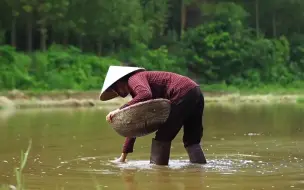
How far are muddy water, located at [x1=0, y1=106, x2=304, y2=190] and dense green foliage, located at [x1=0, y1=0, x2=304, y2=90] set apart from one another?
741 inches

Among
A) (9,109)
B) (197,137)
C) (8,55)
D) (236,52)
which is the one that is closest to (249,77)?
(236,52)

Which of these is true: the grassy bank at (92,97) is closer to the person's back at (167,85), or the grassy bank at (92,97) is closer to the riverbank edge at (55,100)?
the riverbank edge at (55,100)

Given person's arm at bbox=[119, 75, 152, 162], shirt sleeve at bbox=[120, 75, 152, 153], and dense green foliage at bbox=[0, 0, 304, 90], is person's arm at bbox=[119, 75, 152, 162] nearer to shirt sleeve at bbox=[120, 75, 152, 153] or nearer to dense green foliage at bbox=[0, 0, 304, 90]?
shirt sleeve at bbox=[120, 75, 152, 153]

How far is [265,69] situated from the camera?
150ft

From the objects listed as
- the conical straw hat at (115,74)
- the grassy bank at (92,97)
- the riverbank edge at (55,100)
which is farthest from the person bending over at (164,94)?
the grassy bank at (92,97)

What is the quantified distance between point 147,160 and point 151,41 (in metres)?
35.4

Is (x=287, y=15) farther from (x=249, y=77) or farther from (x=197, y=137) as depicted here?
(x=197, y=137)

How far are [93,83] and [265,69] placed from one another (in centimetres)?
1281

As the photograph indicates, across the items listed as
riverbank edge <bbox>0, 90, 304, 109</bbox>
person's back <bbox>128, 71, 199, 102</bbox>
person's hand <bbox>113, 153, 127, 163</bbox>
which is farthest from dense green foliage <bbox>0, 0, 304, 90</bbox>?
person's back <bbox>128, 71, 199, 102</bbox>

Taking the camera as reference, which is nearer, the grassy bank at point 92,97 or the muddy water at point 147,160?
the muddy water at point 147,160

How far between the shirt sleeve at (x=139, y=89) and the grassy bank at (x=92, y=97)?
59.8 feet

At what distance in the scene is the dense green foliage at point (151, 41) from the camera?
36.1 meters

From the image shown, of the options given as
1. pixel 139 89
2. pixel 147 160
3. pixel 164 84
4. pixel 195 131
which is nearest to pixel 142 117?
pixel 139 89

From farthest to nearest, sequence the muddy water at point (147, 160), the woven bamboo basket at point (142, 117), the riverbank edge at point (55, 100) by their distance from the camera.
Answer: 1. the riverbank edge at point (55, 100)
2. the woven bamboo basket at point (142, 117)
3. the muddy water at point (147, 160)
